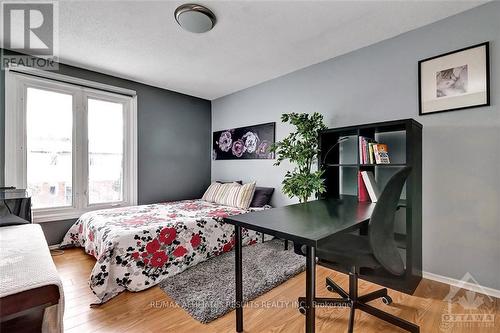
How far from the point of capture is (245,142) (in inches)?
154

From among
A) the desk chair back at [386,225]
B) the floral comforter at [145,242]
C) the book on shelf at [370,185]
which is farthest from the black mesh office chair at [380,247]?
the floral comforter at [145,242]

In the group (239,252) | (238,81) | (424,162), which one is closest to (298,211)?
(239,252)

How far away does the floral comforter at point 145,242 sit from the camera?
1965mm

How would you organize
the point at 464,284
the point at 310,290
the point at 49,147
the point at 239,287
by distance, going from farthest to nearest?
the point at 49,147, the point at 464,284, the point at 239,287, the point at 310,290

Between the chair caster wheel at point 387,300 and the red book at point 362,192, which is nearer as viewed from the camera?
the chair caster wheel at point 387,300

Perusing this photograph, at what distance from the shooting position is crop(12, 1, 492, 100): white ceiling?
193cm

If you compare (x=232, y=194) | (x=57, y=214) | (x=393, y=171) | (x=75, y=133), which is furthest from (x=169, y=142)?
(x=393, y=171)

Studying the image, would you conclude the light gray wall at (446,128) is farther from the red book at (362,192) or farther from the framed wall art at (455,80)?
the red book at (362,192)

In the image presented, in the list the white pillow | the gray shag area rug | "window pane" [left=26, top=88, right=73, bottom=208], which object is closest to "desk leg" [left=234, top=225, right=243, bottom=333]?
the gray shag area rug

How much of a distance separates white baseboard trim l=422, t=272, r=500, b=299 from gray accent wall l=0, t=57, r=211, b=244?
355cm

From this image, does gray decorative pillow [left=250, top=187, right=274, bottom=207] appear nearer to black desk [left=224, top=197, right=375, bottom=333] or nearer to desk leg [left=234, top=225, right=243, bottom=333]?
black desk [left=224, top=197, right=375, bottom=333]

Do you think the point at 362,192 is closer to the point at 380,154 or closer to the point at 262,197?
the point at 380,154

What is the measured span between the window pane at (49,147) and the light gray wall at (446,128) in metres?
3.43

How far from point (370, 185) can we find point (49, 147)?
3799mm
